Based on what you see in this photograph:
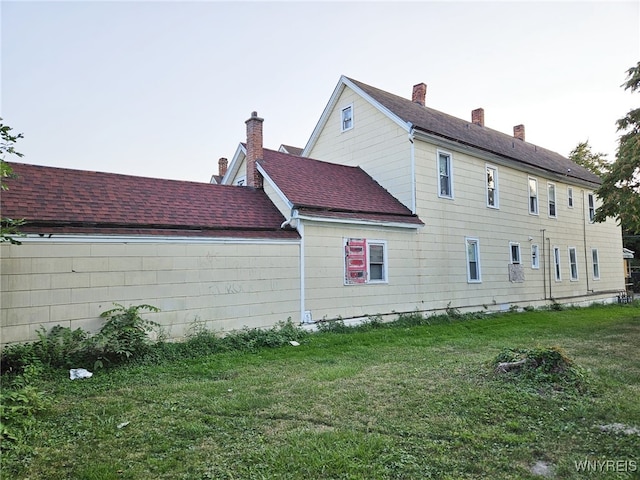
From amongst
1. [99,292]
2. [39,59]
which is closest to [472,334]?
[99,292]

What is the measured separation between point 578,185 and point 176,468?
78.0 feet

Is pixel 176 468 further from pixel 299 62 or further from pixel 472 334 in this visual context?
pixel 299 62

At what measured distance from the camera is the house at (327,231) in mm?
7949

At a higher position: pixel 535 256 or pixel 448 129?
pixel 448 129

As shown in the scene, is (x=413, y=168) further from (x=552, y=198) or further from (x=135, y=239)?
(x=552, y=198)

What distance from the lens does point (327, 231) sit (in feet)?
37.4

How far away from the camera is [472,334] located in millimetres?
11164

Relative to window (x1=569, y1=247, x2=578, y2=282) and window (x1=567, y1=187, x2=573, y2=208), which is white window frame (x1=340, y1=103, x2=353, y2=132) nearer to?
window (x1=567, y1=187, x2=573, y2=208)

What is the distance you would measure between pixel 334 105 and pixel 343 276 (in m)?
8.71

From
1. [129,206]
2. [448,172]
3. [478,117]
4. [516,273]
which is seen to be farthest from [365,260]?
[478,117]

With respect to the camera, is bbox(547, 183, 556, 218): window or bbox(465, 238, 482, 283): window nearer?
bbox(465, 238, 482, 283): window

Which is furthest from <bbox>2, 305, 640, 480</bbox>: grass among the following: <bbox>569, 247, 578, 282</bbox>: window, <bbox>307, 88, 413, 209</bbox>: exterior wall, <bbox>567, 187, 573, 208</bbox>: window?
<bbox>567, 187, 573, 208</bbox>: window

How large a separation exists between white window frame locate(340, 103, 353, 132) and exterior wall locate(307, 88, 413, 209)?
124 mm

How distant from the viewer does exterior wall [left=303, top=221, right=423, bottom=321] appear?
1102 centimetres
